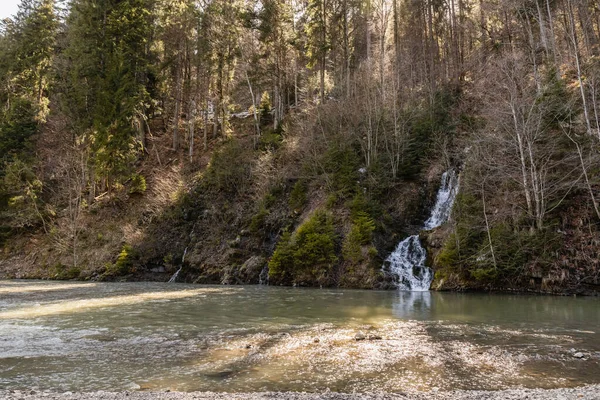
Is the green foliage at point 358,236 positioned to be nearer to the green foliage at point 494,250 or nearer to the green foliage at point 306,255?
the green foliage at point 306,255

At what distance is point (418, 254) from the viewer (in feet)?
67.4

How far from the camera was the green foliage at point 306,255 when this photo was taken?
2145 centimetres

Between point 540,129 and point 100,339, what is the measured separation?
64.0ft

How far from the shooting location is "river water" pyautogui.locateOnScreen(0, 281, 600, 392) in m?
6.13

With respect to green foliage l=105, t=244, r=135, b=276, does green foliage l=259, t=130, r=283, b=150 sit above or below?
above

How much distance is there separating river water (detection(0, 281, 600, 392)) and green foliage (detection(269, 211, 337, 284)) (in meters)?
6.64

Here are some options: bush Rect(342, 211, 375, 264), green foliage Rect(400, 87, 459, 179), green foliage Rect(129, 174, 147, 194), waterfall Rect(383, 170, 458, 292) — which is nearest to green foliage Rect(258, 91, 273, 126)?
green foliage Rect(129, 174, 147, 194)

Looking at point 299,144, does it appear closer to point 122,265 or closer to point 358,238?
point 358,238

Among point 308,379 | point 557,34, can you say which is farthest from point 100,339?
point 557,34

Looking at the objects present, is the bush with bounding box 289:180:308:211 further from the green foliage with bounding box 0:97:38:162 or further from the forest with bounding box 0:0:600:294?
the green foliage with bounding box 0:97:38:162

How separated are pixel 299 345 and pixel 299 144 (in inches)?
828

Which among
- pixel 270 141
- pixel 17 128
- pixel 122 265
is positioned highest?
pixel 17 128

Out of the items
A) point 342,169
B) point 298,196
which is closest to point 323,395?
point 342,169

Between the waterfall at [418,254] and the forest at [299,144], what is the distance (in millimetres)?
524
